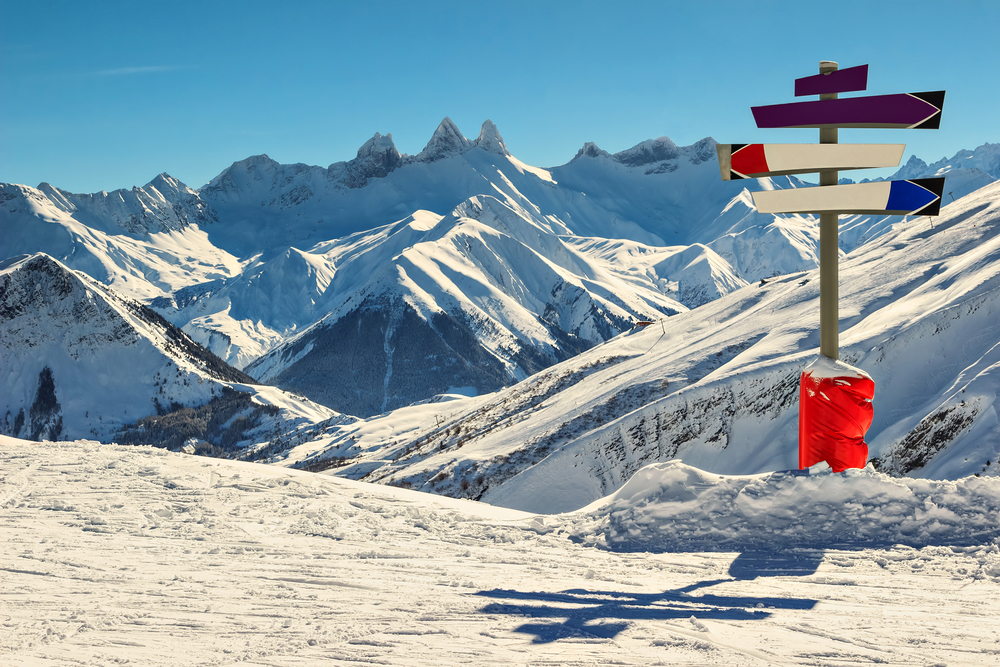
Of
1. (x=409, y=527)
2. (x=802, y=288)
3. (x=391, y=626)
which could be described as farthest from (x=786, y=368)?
(x=391, y=626)

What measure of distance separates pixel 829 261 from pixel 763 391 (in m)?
14.3

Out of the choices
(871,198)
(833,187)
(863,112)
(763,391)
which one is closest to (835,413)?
(871,198)

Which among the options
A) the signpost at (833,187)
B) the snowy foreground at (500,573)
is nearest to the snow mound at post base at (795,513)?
the snowy foreground at (500,573)

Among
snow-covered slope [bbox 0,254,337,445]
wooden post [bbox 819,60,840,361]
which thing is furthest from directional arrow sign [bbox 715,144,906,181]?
snow-covered slope [bbox 0,254,337,445]

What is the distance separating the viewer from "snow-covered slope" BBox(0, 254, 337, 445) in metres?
145

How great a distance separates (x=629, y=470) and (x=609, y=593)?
17.8 metres

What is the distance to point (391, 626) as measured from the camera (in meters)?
7.89

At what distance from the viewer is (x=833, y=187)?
1065cm

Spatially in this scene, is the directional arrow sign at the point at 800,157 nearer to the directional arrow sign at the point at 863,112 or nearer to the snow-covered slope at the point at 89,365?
the directional arrow sign at the point at 863,112

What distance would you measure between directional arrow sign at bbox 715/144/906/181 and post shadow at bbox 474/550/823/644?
573 centimetres

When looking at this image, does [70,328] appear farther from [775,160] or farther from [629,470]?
[775,160]

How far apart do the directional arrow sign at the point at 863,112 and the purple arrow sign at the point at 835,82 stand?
1.34 ft

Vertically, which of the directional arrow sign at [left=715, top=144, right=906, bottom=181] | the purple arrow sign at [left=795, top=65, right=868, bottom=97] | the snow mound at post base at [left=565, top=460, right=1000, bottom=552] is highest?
the purple arrow sign at [left=795, top=65, right=868, bottom=97]

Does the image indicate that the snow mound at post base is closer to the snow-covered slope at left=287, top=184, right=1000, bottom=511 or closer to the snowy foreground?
the snowy foreground
